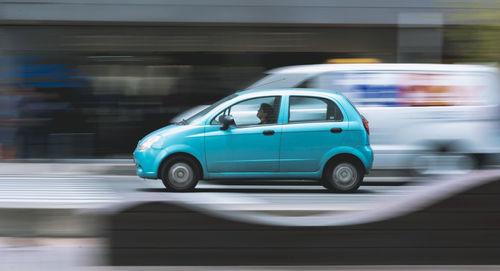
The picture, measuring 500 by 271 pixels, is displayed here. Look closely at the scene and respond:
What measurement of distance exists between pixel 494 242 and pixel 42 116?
13052mm

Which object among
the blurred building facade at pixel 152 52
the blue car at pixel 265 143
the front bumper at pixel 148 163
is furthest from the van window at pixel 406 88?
the blurred building facade at pixel 152 52

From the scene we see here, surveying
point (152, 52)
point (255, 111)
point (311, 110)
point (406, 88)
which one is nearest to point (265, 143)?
point (255, 111)

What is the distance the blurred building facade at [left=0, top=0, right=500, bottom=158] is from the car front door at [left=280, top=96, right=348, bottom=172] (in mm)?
6318

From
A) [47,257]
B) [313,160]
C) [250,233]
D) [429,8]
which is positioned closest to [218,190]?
[313,160]

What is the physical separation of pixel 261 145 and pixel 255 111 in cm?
50

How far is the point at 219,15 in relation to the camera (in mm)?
15844

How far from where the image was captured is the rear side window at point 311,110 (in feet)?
32.7

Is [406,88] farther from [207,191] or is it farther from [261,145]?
[207,191]

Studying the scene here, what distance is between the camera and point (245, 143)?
9844 millimetres

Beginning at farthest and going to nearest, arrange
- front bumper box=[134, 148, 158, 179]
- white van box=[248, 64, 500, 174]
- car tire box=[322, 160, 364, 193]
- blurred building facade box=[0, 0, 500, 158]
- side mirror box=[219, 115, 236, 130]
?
blurred building facade box=[0, 0, 500, 158] < white van box=[248, 64, 500, 174] < car tire box=[322, 160, 364, 193] < front bumper box=[134, 148, 158, 179] < side mirror box=[219, 115, 236, 130]

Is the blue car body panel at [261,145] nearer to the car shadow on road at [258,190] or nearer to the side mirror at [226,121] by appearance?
the side mirror at [226,121]

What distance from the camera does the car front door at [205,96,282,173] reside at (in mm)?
9820

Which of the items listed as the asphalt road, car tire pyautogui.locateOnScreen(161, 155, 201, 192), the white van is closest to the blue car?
car tire pyautogui.locateOnScreen(161, 155, 201, 192)

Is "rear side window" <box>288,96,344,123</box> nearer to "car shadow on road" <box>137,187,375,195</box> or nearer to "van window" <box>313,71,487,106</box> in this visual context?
"car shadow on road" <box>137,187,375,195</box>
